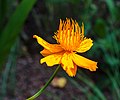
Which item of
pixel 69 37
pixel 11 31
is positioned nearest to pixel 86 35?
pixel 11 31

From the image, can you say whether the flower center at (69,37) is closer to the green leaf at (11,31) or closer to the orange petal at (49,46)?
the orange petal at (49,46)

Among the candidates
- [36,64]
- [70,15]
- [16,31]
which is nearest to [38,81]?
[36,64]

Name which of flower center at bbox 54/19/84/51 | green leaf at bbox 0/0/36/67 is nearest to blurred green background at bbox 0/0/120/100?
green leaf at bbox 0/0/36/67

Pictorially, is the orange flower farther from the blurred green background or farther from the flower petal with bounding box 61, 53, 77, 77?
the blurred green background

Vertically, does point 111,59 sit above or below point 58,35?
above

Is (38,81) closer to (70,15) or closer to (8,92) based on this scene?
(8,92)
